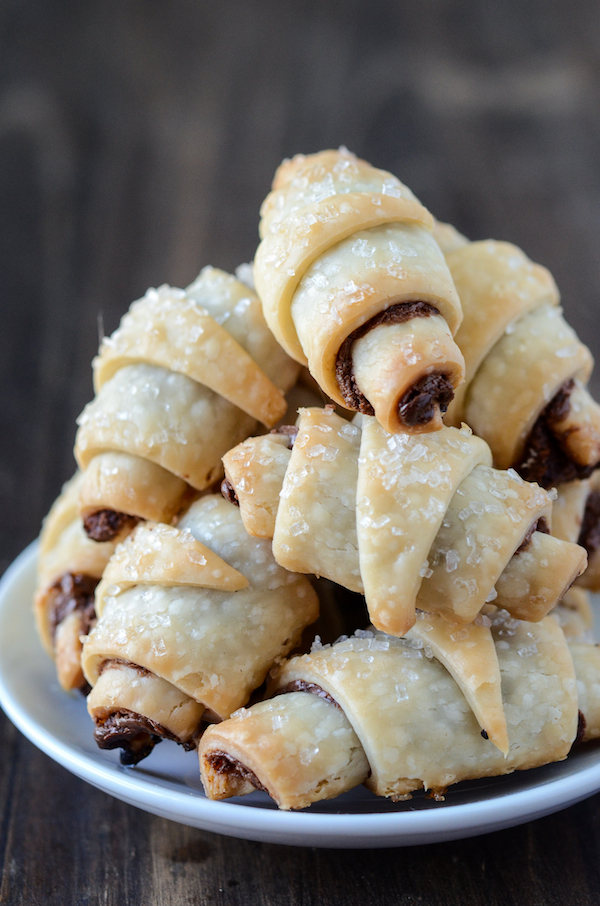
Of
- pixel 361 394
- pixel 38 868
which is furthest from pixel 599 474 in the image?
pixel 38 868

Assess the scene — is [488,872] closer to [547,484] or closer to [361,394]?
[547,484]

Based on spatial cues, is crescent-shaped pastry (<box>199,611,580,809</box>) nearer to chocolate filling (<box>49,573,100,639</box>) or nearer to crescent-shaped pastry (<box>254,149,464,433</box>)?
crescent-shaped pastry (<box>254,149,464,433</box>)

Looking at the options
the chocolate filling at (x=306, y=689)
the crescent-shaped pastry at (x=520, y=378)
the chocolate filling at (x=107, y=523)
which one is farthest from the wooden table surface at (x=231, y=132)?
the chocolate filling at (x=306, y=689)

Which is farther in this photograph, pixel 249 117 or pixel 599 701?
pixel 249 117

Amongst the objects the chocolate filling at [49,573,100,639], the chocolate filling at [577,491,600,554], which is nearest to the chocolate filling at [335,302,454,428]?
the chocolate filling at [577,491,600,554]

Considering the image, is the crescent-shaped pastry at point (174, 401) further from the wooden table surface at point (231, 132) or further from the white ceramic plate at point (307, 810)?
the wooden table surface at point (231, 132)
